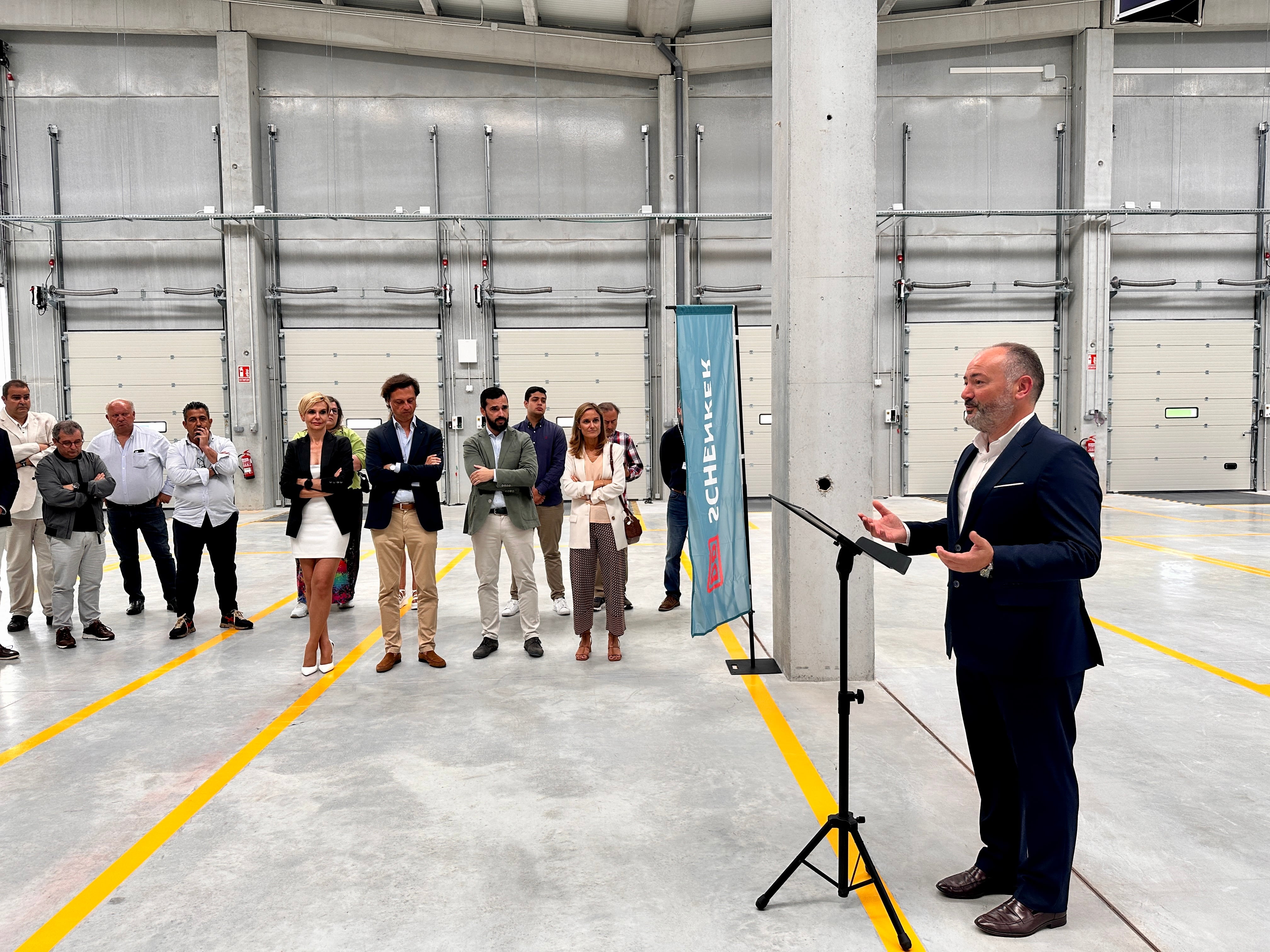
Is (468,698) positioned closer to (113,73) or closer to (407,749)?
(407,749)

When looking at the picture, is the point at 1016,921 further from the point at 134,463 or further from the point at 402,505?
the point at 134,463

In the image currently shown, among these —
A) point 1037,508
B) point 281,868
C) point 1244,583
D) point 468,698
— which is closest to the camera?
point 1037,508

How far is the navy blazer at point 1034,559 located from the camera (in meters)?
2.38

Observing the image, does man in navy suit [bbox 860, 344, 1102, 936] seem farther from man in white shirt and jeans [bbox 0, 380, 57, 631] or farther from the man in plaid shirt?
man in white shirt and jeans [bbox 0, 380, 57, 631]

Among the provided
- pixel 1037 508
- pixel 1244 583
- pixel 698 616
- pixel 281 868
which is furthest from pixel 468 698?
pixel 1244 583

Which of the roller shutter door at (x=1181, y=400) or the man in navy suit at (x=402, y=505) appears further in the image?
the roller shutter door at (x=1181, y=400)

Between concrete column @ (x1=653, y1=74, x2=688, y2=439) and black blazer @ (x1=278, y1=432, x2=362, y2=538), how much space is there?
406 inches

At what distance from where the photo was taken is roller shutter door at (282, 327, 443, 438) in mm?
15656

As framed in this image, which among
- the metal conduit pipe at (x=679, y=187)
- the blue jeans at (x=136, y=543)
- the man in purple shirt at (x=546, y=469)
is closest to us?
the man in purple shirt at (x=546, y=469)

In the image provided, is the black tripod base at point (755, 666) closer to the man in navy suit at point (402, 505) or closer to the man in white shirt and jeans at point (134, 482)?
the man in navy suit at point (402, 505)

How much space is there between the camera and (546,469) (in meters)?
6.60

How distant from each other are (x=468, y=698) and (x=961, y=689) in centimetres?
316

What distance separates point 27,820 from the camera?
11.7ft

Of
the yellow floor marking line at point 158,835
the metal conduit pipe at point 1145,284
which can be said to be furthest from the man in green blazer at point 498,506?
the metal conduit pipe at point 1145,284
